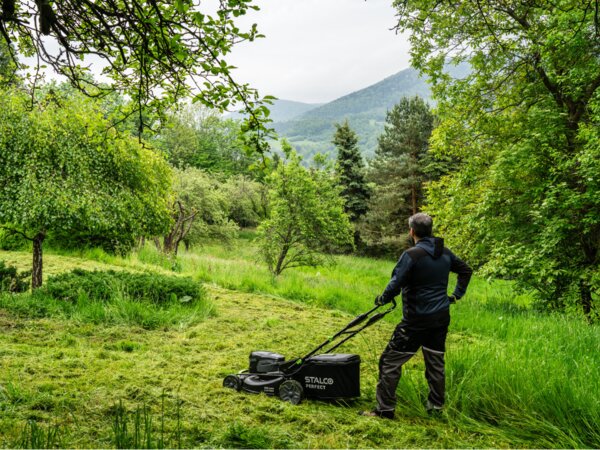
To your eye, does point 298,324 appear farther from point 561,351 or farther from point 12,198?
point 12,198

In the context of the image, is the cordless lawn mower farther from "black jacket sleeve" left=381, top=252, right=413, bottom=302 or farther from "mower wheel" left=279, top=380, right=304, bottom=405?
"black jacket sleeve" left=381, top=252, right=413, bottom=302

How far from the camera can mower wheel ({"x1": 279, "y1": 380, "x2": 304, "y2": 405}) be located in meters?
4.27

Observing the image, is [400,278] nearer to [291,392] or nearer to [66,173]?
[291,392]

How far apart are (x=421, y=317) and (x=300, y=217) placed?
8854 millimetres

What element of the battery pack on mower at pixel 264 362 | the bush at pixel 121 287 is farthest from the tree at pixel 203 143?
the battery pack on mower at pixel 264 362

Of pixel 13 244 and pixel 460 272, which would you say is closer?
pixel 460 272

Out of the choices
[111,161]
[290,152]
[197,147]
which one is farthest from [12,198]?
[197,147]

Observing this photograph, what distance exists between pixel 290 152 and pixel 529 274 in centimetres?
701

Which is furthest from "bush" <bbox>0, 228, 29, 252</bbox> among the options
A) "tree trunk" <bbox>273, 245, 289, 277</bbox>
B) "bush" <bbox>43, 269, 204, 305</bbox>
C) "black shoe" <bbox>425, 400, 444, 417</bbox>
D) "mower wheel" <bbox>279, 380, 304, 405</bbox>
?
"black shoe" <bbox>425, 400, 444, 417</bbox>

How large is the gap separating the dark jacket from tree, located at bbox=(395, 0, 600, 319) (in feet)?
18.4

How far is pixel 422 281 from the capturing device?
4012mm

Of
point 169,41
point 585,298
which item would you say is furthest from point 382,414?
point 585,298

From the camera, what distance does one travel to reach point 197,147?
154 ft

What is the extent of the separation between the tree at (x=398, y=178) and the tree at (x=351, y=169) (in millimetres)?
974
